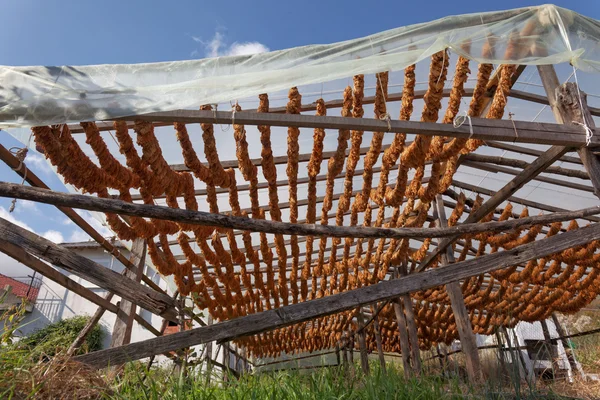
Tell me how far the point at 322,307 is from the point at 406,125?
3.85ft

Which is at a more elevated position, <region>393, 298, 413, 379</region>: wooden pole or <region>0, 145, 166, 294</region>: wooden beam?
<region>0, 145, 166, 294</region>: wooden beam

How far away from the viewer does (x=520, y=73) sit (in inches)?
118

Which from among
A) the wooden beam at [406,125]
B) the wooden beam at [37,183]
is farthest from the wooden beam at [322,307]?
the wooden beam at [37,183]

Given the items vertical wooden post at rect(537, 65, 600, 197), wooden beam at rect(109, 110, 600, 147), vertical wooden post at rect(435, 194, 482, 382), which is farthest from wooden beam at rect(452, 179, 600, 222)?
wooden beam at rect(109, 110, 600, 147)

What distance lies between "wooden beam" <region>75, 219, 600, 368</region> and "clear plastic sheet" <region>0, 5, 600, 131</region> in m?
1.09

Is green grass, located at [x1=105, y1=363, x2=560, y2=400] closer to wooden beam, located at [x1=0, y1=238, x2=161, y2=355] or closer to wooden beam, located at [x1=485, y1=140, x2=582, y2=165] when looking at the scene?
wooden beam, located at [x1=0, y1=238, x2=161, y2=355]

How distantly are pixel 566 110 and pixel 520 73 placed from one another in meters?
0.53

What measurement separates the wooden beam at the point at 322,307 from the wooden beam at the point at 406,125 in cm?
64

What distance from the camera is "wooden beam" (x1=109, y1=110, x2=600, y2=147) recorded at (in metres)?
2.15

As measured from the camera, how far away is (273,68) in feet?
7.25

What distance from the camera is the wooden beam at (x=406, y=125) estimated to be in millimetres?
2150

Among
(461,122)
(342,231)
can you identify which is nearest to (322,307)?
(342,231)

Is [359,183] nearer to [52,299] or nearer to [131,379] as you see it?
[131,379]

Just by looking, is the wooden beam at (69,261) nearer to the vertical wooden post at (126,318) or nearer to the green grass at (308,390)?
the green grass at (308,390)
